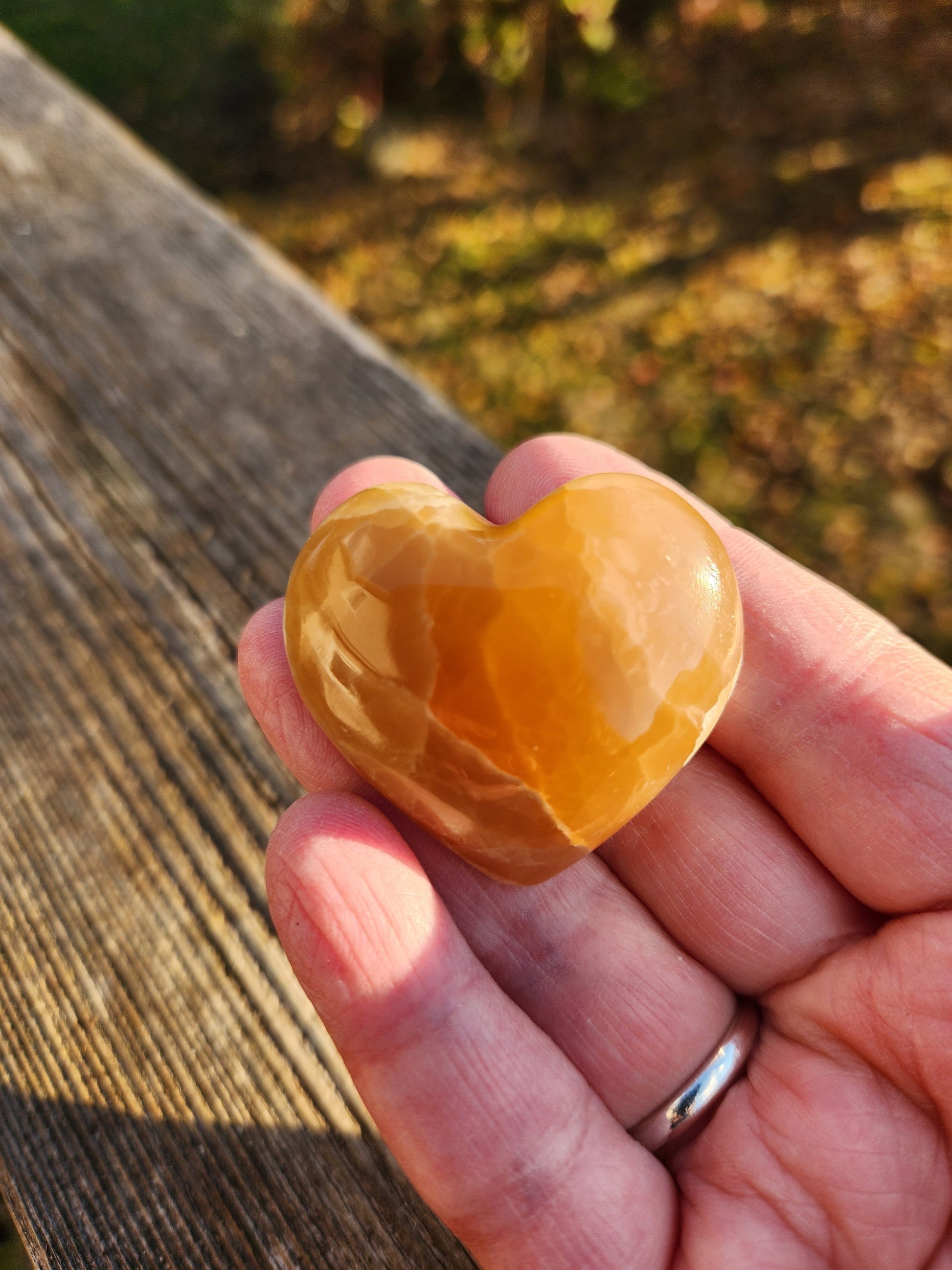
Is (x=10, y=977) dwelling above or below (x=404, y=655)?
below

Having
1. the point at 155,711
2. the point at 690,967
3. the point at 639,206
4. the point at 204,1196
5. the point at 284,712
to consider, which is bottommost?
the point at 204,1196

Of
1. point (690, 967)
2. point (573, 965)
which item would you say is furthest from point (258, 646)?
point (690, 967)

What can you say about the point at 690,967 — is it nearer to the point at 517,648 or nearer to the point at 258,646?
the point at 517,648

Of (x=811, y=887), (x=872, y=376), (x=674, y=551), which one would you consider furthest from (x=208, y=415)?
(x=872, y=376)

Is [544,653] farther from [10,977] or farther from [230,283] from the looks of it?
[230,283]

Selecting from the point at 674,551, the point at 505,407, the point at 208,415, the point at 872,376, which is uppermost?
the point at 674,551

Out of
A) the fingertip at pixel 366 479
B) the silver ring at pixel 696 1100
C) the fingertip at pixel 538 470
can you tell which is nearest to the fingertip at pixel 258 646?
the fingertip at pixel 366 479
